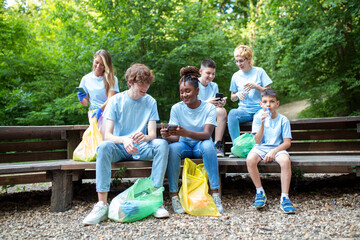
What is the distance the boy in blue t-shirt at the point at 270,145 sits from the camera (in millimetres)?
3118

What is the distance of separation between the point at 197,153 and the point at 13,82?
6.46 meters

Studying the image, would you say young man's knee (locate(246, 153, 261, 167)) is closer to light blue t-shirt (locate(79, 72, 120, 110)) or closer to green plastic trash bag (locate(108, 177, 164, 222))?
green plastic trash bag (locate(108, 177, 164, 222))

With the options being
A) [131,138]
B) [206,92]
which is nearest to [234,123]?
[206,92]

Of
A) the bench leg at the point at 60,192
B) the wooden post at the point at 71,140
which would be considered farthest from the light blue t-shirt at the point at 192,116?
the wooden post at the point at 71,140

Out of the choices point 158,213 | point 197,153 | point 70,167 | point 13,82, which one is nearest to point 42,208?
point 70,167

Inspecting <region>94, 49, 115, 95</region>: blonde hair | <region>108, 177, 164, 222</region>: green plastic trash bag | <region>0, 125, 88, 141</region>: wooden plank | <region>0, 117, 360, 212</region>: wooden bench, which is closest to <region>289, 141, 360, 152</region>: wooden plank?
<region>0, 117, 360, 212</region>: wooden bench

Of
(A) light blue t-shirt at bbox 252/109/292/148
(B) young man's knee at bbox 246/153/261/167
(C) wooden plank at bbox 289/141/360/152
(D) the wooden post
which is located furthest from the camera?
(C) wooden plank at bbox 289/141/360/152

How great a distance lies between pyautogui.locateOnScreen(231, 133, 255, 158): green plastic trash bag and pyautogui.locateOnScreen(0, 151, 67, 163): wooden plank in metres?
2.45

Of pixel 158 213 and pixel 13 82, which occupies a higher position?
pixel 13 82

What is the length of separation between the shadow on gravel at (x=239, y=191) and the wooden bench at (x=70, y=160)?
24 centimetres

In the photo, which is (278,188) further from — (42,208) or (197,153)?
(42,208)

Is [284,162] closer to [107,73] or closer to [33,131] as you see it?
[107,73]

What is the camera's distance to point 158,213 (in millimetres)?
2961

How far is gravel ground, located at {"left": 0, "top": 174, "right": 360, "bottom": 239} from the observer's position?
254cm
